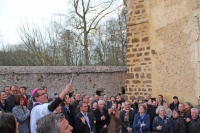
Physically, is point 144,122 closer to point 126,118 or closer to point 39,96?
point 126,118

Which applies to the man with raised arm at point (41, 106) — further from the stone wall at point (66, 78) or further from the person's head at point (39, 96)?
the stone wall at point (66, 78)

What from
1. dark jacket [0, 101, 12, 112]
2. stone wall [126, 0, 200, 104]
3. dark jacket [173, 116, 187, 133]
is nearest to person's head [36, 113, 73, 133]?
dark jacket [0, 101, 12, 112]

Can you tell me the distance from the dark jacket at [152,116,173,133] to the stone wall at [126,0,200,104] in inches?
95.5

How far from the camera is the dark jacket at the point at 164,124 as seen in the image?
7.39 metres

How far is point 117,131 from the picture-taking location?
8.52 m

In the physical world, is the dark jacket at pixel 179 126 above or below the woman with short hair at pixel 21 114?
below

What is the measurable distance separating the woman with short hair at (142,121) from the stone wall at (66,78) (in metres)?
6.41

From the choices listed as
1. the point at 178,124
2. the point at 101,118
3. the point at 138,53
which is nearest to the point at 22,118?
the point at 101,118

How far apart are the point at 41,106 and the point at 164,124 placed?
Answer: 417cm

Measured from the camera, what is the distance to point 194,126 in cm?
715

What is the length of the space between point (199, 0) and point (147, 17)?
2139mm

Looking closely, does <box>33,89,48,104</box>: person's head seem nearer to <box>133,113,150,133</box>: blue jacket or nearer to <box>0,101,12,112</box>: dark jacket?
<box>0,101,12,112</box>: dark jacket

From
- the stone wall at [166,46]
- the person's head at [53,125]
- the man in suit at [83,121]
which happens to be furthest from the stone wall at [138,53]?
the person's head at [53,125]

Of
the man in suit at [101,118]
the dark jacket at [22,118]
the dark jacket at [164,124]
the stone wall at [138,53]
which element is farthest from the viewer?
the stone wall at [138,53]
